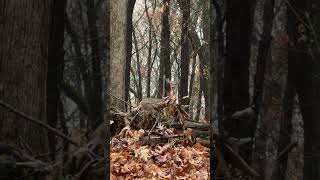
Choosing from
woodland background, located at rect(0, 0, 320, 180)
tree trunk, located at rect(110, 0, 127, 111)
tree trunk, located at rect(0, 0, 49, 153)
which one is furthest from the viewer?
tree trunk, located at rect(110, 0, 127, 111)

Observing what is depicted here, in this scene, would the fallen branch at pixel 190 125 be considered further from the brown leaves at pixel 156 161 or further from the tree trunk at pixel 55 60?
the tree trunk at pixel 55 60

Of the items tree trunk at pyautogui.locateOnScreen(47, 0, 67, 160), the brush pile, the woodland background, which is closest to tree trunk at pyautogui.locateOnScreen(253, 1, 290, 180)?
the woodland background

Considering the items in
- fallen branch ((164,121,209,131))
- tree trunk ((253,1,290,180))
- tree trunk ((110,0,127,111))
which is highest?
tree trunk ((110,0,127,111))

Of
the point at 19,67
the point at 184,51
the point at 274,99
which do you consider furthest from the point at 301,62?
the point at 184,51

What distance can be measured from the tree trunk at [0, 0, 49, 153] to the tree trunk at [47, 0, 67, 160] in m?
0.12

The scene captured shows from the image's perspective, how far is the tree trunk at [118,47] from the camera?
9.09 metres

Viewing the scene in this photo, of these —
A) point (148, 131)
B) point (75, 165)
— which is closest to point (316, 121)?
point (75, 165)

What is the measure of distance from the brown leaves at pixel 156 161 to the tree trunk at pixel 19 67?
2529mm

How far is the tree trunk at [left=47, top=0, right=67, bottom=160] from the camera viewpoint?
372 cm

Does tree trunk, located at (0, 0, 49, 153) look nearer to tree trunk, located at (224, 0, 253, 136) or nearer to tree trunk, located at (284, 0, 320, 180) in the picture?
tree trunk, located at (224, 0, 253, 136)

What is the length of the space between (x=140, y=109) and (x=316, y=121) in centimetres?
397

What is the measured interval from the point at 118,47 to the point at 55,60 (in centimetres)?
561

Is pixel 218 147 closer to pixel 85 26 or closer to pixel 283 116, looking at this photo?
pixel 283 116

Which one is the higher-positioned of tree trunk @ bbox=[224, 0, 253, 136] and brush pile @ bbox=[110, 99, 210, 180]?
tree trunk @ bbox=[224, 0, 253, 136]
